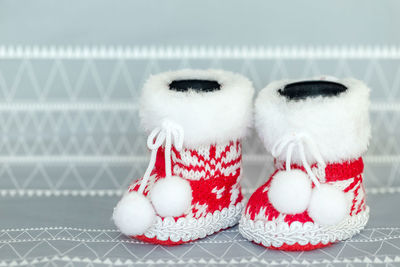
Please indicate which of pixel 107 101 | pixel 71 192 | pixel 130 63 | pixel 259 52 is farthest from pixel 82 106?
pixel 259 52

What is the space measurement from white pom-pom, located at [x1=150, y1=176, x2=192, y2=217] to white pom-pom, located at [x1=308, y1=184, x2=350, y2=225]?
227mm

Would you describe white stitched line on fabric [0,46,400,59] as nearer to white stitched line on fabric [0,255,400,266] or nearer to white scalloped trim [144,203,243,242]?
white scalloped trim [144,203,243,242]

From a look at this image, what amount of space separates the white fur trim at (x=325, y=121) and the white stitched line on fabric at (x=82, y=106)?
0.47 metres

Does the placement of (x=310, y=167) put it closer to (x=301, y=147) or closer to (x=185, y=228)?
(x=301, y=147)

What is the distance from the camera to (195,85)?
1.24 m

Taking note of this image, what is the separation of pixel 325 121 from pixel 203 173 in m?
0.25

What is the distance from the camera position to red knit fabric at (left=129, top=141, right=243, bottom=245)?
118cm

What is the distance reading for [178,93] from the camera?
1.17 meters

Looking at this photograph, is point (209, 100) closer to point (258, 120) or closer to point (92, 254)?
point (258, 120)

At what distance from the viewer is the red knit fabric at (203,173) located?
3.89 feet

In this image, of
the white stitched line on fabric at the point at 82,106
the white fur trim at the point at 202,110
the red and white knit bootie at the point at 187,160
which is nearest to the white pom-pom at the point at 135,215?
the red and white knit bootie at the point at 187,160

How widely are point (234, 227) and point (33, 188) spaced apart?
0.54 meters

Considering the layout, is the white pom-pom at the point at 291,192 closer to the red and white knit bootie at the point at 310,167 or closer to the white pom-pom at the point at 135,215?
the red and white knit bootie at the point at 310,167

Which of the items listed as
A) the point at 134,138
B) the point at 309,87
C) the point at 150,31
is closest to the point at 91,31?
the point at 150,31
